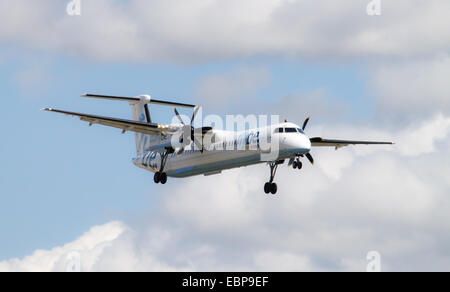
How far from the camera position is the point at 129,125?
4644 centimetres

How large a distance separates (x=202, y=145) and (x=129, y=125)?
4629mm

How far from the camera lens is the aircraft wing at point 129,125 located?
146 feet

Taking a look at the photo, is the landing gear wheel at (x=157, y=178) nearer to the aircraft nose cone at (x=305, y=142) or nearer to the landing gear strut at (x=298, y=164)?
the landing gear strut at (x=298, y=164)

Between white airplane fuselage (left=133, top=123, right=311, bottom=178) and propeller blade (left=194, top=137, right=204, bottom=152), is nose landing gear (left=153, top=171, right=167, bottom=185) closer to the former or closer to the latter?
white airplane fuselage (left=133, top=123, right=311, bottom=178)

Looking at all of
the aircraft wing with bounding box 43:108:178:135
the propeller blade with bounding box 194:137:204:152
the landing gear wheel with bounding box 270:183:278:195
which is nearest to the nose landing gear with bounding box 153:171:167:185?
the aircraft wing with bounding box 43:108:178:135

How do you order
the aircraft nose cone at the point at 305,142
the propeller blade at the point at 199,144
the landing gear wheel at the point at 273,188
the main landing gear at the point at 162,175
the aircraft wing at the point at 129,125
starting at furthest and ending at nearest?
the main landing gear at the point at 162,175 < the landing gear wheel at the point at 273,188 < the propeller blade at the point at 199,144 < the aircraft wing at the point at 129,125 < the aircraft nose cone at the point at 305,142

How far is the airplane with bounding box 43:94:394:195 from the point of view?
137ft

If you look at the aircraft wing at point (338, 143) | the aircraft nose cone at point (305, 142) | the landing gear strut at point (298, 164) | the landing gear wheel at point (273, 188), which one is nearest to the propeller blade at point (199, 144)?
the landing gear wheel at point (273, 188)

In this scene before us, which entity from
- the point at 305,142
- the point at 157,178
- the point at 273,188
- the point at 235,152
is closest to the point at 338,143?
the point at 273,188

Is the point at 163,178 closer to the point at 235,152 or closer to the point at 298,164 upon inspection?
the point at 235,152
